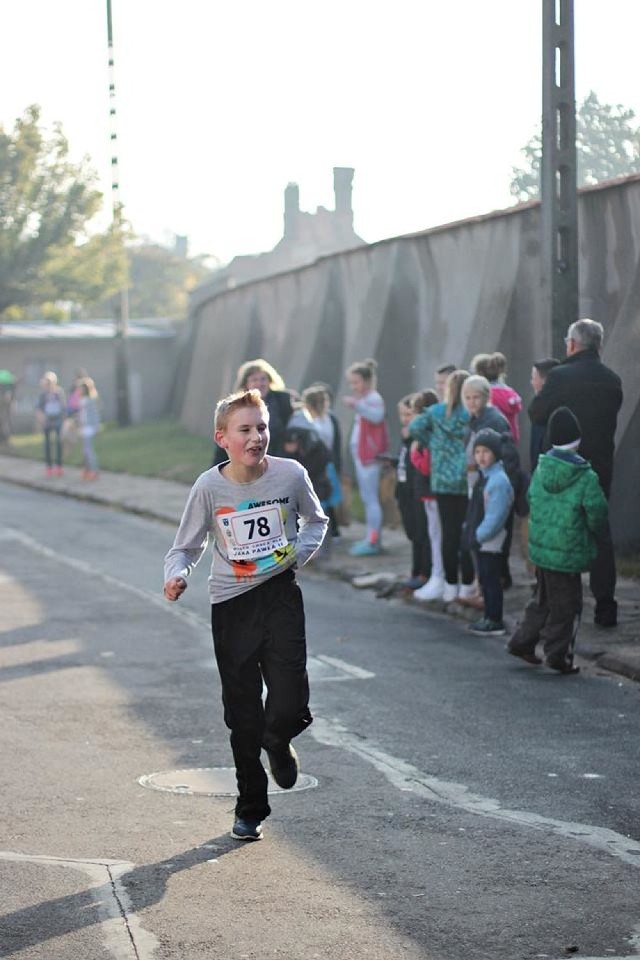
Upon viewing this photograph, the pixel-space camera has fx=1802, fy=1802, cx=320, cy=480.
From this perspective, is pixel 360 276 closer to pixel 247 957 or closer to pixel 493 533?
pixel 493 533

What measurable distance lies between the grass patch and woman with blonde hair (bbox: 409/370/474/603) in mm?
15333

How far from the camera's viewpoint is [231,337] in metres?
39.7

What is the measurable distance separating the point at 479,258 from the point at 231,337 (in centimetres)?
1971

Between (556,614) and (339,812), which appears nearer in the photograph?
(339,812)

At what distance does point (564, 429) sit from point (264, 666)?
439cm

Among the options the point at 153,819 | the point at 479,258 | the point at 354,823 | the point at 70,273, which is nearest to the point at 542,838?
the point at 354,823

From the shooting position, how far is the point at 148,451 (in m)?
36.3

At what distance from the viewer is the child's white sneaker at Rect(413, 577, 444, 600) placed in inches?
544

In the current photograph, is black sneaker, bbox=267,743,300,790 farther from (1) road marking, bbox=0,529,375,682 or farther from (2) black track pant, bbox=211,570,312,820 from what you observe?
(1) road marking, bbox=0,529,375,682

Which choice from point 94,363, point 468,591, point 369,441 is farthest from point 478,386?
point 94,363

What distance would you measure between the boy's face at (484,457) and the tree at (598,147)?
16.0 feet

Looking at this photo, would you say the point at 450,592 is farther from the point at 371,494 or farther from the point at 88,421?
the point at 88,421

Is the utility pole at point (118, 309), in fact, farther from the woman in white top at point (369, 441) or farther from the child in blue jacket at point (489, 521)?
the child in blue jacket at point (489, 521)

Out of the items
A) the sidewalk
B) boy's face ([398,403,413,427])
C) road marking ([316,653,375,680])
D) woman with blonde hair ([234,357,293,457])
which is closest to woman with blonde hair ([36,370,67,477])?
the sidewalk
